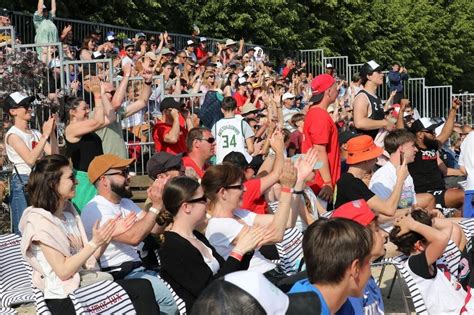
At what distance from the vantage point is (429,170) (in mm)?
11633

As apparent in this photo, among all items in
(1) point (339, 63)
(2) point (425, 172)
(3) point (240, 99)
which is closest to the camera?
(2) point (425, 172)

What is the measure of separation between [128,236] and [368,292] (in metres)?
1.77

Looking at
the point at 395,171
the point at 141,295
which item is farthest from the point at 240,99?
the point at 141,295

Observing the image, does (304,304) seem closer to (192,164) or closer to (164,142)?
→ (192,164)

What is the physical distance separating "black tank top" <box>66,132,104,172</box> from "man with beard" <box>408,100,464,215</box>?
3.60m

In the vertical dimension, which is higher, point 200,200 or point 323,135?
point 323,135

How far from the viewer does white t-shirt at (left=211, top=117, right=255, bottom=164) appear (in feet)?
42.8

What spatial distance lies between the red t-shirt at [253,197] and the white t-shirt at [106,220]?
1.36m

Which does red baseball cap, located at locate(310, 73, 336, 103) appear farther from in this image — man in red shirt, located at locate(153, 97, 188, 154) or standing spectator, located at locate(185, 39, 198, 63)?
standing spectator, located at locate(185, 39, 198, 63)

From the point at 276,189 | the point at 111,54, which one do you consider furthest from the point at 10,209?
the point at 111,54

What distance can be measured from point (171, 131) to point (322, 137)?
10.4 ft

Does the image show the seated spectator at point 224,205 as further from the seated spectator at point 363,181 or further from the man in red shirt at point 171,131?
the man in red shirt at point 171,131

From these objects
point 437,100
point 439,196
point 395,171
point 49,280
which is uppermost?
point 395,171

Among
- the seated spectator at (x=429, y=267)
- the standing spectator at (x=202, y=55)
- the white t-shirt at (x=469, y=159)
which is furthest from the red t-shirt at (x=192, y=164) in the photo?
the standing spectator at (x=202, y=55)
